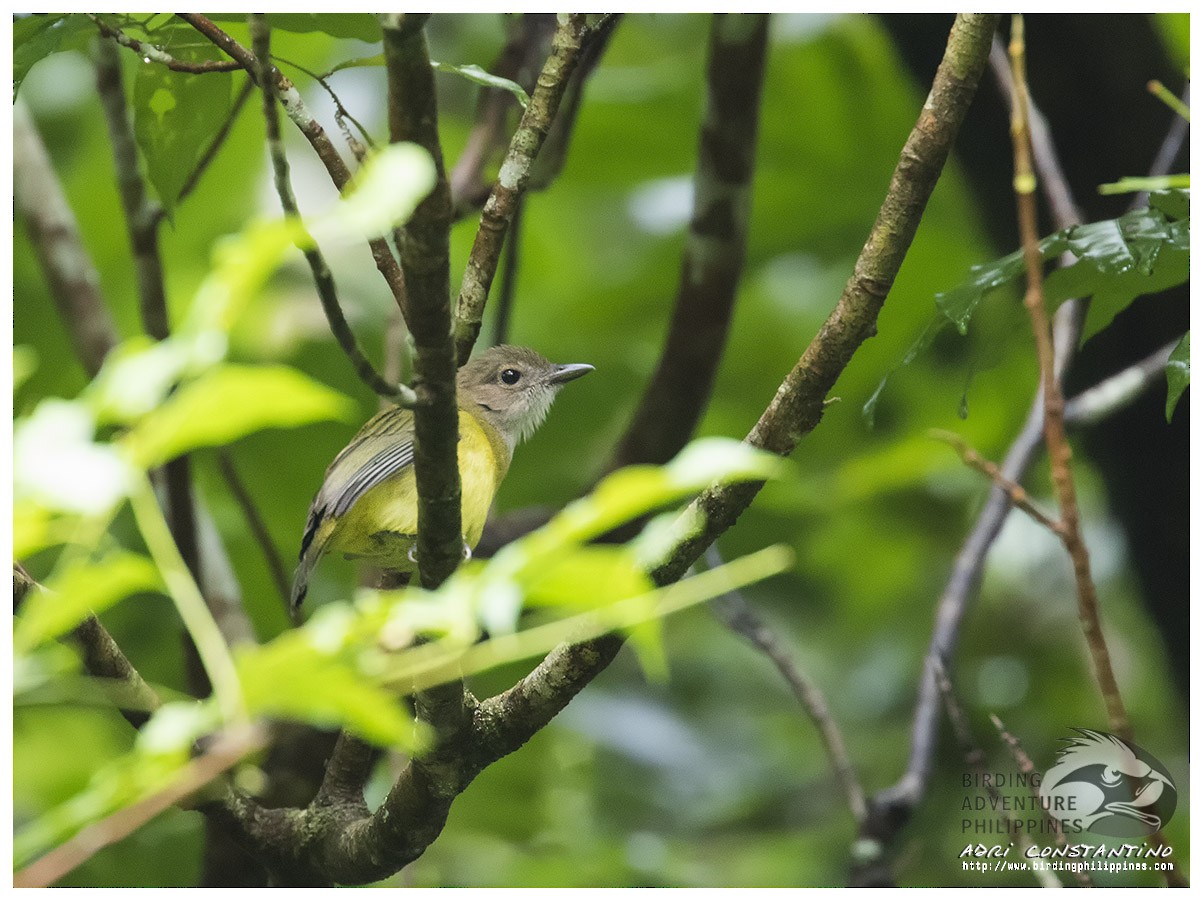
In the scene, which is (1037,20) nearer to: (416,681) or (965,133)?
(965,133)

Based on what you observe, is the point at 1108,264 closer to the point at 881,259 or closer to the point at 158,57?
the point at 881,259

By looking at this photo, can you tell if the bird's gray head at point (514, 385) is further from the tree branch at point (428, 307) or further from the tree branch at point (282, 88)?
the tree branch at point (428, 307)

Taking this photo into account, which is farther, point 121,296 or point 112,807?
point 121,296

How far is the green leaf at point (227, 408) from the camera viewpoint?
839 millimetres

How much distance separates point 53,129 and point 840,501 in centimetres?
337

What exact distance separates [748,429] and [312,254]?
3569mm

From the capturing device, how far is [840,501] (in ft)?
14.4

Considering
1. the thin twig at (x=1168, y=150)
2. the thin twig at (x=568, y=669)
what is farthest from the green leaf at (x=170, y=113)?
the thin twig at (x=1168, y=150)

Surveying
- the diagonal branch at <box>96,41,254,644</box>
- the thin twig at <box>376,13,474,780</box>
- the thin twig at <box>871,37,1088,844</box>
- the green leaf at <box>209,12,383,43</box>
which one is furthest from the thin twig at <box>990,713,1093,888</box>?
the diagonal branch at <box>96,41,254,644</box>

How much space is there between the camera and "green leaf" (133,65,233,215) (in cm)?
241

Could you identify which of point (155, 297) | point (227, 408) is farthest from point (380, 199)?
point (155, 297)

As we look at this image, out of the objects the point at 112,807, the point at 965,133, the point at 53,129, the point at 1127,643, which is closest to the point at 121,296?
the point at 53,129

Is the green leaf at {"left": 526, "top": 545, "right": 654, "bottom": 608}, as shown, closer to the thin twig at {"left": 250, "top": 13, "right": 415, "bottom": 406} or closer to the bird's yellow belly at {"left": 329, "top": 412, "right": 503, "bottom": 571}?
the thin twig at {"left": 250, "top": 13, "right": 415, "bottom": 406}

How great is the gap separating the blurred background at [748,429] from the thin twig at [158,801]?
8.09 ft
